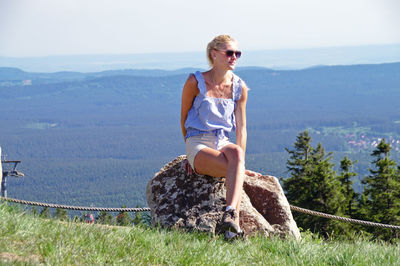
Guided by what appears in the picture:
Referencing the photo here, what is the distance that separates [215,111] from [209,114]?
0.26ft

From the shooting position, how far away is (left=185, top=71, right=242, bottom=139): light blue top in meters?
7.15

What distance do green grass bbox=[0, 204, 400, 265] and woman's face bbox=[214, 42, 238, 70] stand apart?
7.02ft

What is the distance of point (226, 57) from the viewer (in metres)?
7.09

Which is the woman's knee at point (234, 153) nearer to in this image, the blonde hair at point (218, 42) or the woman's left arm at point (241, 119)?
the woman's left arm at point (241, 119)

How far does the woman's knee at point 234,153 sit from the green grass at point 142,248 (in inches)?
38.9

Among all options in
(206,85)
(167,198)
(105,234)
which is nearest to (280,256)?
(105,234)

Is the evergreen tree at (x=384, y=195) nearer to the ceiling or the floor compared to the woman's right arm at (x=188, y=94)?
nearer to the floor

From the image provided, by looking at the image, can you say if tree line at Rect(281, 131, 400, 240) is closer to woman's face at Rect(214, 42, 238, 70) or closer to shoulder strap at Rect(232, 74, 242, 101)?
shoulder strap at Rect(232, 74, 242, 101)

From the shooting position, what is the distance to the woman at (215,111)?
692cm

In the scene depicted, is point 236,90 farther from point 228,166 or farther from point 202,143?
point 228,166

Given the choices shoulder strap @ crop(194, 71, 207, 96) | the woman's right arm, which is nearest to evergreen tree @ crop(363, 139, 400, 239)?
the woman's right arm

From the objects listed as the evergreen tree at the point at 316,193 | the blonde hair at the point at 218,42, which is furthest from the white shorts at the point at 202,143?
the evergreen tree at the point at 316,193

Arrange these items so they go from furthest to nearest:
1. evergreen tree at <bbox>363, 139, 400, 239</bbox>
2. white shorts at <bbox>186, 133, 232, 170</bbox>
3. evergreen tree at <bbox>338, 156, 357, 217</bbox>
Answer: evergreen tree at <bbox>338, 156, 357, 217</bbox>, evergreen tree at <bbox>363, 139, 400, 239</bbox>, white shorts at <bbox>186, 133, 232, 170</bbox>

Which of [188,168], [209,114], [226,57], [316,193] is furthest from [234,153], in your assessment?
[316,193]
